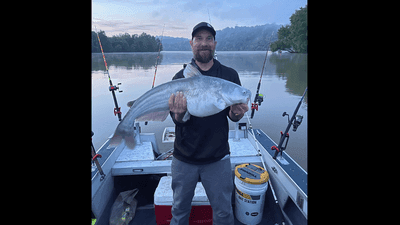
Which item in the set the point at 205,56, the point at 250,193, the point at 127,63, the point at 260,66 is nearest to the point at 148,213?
the point at 250,193

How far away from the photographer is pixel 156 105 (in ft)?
8.00

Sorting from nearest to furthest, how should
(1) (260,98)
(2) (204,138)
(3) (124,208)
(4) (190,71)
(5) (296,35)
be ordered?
1. (4) (190,71)
2. (2) (204,138)
3. (3) (124,208)
4. (1) (260,98)
5. (5) (296,35)

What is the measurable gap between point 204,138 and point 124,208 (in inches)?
107

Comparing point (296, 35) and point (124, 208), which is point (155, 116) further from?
point (296, 35)

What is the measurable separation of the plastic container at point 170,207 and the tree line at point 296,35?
158ft

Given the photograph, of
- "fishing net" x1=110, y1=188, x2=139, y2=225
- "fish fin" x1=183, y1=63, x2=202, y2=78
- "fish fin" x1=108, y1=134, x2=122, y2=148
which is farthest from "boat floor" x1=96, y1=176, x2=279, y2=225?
"fish fin" x1=183, y1=63, x2=202, y2=78

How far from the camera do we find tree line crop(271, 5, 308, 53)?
45.9 meters

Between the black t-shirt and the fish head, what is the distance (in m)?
0.38

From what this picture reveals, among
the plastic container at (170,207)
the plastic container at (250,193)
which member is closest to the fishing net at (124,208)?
the plastic container at (170,207)

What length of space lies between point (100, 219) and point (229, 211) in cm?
256

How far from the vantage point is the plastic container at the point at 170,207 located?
3.26 m

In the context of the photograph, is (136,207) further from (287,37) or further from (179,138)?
(287,37)

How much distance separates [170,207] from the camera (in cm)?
326
